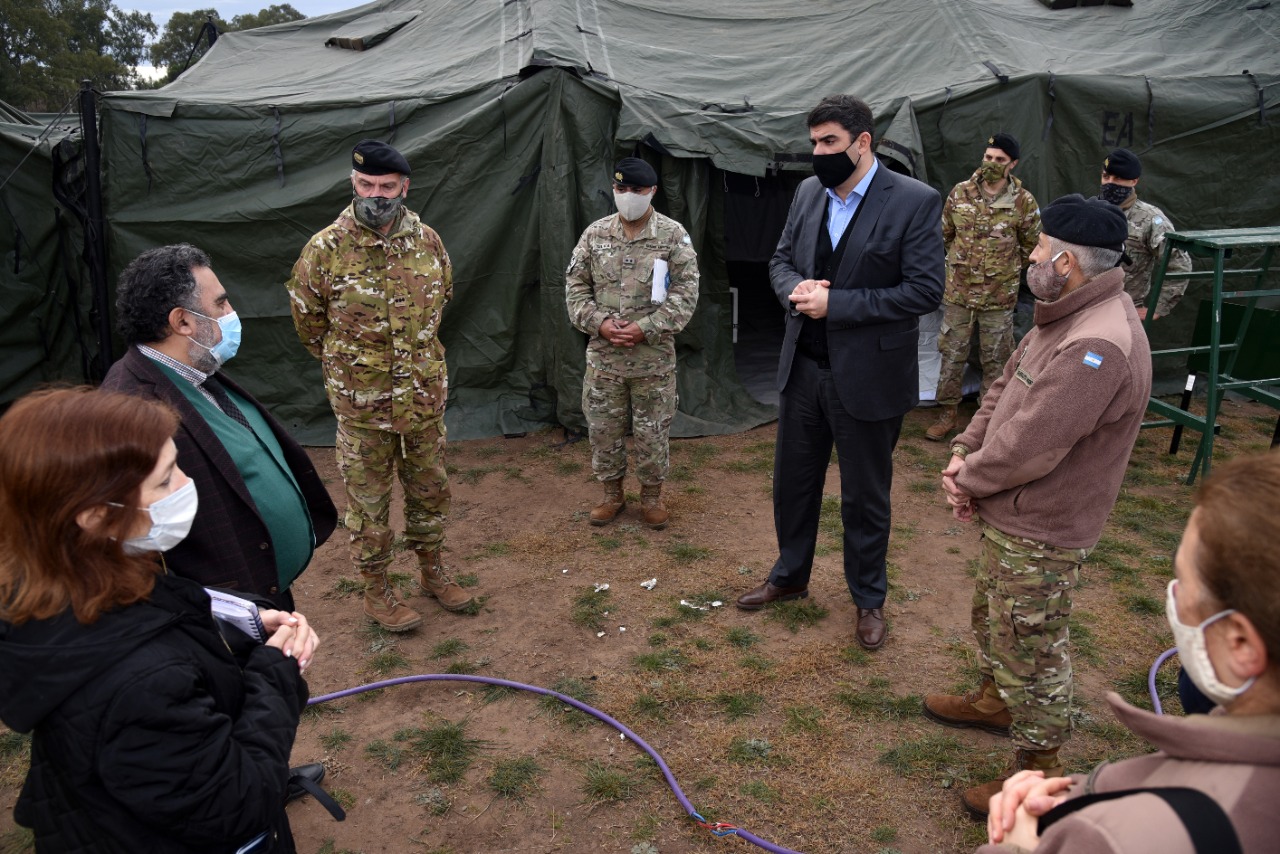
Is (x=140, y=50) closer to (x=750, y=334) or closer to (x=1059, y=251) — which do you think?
(x=750, y=334)

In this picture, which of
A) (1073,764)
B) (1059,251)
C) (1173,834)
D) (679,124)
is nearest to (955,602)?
(1073,764)

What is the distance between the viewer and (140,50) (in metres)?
32.7

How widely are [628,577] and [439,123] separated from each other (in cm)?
366

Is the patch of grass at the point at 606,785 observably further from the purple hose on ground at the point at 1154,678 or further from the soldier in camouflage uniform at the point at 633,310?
the soldier in camouflage uniform at the point at 633,310

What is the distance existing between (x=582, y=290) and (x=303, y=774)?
9.82 feet

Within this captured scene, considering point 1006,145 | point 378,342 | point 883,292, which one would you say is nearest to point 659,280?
point 883,292

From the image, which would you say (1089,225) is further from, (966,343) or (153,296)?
(966,343)

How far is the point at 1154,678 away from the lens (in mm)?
3691

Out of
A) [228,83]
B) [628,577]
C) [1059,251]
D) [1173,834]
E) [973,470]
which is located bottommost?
[628,577]

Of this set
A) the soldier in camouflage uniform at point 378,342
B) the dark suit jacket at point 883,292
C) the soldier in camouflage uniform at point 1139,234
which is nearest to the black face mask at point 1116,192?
the soldier in camouflage uniform at point 1139,234

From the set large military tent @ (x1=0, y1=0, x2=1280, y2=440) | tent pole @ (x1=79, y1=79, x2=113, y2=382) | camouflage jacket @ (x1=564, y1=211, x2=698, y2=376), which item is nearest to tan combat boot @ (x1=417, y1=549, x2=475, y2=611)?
camouflage jacket @ (x1=564, y1=211, x2=698, y2=376)

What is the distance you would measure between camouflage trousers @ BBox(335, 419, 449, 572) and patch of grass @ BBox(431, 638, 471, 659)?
46 cm

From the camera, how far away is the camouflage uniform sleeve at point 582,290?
196 inches

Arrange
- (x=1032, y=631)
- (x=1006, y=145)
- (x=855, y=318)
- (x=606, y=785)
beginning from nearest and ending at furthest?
1. (x=1032, y=631)
2. (x=606, y=785)
3. (x=855, y=318)
4. (x=1006, y=145)
